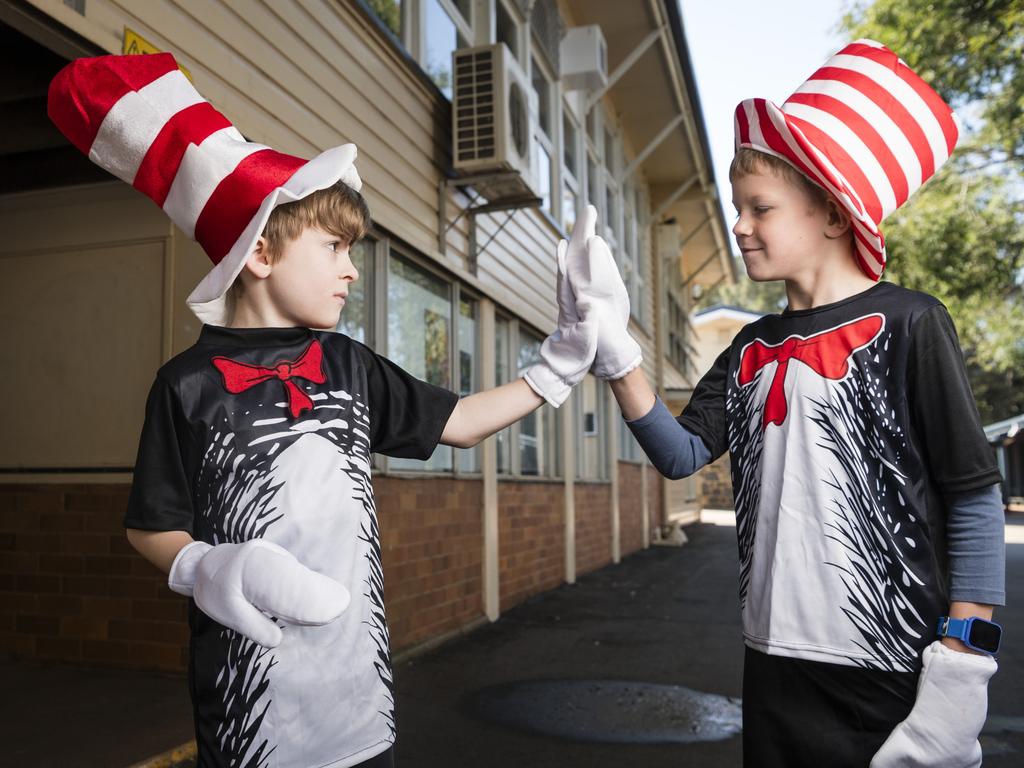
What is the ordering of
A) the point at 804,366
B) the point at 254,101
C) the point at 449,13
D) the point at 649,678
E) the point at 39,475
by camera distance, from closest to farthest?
the point at 804,366 < the point at 254,101 < the point at 39,475 < the point at 649,678 < the point at 449,13

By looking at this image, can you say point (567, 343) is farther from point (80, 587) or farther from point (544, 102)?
point (544, 102)

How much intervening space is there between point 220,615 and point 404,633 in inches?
177

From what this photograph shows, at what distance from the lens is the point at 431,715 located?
4.51 meters

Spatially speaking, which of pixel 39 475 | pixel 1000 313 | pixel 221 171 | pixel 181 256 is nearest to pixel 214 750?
pixel 221 171

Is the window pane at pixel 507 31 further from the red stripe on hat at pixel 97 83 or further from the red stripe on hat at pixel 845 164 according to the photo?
the red stripe on hat at pixel 845 164

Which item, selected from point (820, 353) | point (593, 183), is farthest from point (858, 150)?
point (593, 183)

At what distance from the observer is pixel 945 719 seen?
4.79ft

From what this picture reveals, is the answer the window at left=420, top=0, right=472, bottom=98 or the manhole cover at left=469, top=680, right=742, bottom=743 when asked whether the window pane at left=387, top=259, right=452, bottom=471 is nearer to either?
the window at left=420, top=0, right=472, bottom=98

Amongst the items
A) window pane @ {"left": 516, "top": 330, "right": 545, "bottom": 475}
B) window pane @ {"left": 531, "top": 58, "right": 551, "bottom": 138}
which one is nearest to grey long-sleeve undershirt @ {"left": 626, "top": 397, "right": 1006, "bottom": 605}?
window pane @ {"left": 516, "top": 330, "right": 545, "bottom": 475}

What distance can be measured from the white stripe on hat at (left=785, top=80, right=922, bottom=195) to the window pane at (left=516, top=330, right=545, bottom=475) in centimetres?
692

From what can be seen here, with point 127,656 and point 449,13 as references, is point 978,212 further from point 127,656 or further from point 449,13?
point 127,656

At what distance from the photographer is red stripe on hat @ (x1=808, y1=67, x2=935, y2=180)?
1824 millimetres

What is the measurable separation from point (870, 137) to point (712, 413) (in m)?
0.66

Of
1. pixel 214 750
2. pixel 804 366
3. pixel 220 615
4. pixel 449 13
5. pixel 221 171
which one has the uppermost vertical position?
pixel 449 13
